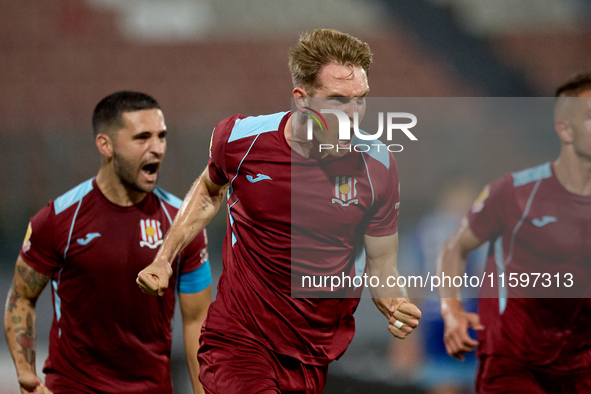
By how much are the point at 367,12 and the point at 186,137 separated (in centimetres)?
300

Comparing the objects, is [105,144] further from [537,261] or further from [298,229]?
[537,261]

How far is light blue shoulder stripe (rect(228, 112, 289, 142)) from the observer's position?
263cm

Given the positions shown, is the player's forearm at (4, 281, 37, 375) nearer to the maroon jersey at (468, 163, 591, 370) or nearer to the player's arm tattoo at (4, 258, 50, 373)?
the player's arm tattoo at (4, 258, 50, 373)

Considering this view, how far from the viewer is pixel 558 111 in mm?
3328

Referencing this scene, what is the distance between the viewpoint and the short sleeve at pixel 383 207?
256 cm

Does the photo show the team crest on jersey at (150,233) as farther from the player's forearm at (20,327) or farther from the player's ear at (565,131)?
the player's ear at (565,131)

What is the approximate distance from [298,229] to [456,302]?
102 cm

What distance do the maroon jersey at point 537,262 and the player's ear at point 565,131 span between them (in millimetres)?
155

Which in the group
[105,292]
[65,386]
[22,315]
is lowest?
[65,386]

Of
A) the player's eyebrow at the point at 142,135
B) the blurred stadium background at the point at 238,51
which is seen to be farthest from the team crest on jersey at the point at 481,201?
the blurred stadium background at the point at 238,51

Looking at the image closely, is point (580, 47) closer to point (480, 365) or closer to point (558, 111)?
point (558, 111)

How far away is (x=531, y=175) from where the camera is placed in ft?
10.5

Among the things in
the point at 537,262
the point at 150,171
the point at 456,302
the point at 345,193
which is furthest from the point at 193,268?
the point at 537,262

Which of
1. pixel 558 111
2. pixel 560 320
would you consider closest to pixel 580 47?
pixel 558 111
